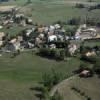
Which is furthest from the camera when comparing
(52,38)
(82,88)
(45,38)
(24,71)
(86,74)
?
(45,38)

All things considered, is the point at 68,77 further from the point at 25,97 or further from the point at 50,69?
the point at 25,97

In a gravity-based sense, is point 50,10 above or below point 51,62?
below

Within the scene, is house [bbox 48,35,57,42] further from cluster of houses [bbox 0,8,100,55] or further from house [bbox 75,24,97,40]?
house [bbox 75,24,97,40]

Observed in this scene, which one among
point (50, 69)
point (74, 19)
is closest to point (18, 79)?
point (50, 69)

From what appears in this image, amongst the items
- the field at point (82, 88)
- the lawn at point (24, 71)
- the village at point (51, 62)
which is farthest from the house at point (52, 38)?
the field at point (82, 88)

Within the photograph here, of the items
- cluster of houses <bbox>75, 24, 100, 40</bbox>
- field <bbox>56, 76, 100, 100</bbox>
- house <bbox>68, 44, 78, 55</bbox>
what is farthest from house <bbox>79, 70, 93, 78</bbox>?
cluster of houses <bbox>75, 24, 100, 40</bbox>

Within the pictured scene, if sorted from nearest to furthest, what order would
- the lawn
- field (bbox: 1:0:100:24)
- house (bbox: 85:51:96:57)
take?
the lawn
house (bbox: 85:51:96:57)
field (bbox: 1:0:100:24)

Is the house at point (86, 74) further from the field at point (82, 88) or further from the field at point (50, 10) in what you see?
the field at point (50, 10)

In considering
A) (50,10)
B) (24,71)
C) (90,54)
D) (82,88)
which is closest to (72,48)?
(90,54)

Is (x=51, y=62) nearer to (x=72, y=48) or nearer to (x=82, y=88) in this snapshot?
(x=72, y=48)
